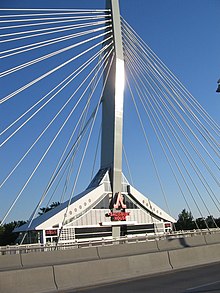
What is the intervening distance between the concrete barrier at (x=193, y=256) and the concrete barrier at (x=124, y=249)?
4177 millimetres

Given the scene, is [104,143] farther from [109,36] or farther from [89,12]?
[89,12]

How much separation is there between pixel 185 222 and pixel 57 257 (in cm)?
7244

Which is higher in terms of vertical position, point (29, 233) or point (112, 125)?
point (112, 125)

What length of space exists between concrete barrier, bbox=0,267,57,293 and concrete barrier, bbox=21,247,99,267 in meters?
7.55

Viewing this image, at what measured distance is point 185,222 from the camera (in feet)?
291

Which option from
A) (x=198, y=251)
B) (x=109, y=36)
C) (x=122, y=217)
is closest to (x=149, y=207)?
(x=122, y=217)

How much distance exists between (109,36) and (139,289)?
791 inches

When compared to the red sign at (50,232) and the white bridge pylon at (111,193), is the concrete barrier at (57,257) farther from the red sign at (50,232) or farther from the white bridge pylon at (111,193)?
the red sign at (50,232)

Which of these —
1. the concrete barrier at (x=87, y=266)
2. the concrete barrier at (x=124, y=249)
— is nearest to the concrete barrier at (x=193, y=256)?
the concrete barrier at (x=87, y=266)

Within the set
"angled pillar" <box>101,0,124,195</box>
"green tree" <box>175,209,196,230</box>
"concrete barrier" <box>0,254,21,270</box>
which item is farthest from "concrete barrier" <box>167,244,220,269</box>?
"green tree" <box>175,209,196,230</box>

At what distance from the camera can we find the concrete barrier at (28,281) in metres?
9.83

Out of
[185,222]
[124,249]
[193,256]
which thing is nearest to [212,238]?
[124,249]

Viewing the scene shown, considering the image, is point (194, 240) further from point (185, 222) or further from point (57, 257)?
point (185, 222)

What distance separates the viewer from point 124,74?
28.1m
